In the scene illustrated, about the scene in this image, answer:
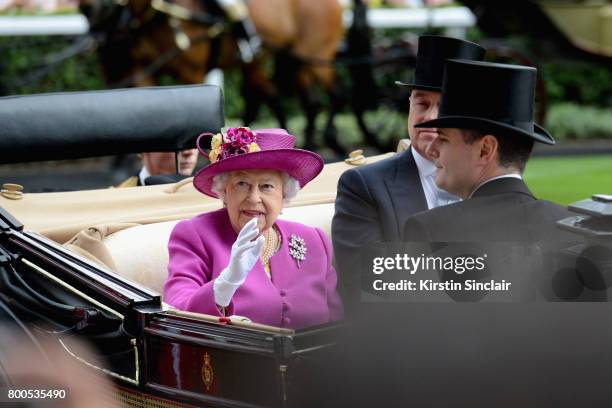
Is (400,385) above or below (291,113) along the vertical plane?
above

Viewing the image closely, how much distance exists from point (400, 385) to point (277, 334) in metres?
0.26

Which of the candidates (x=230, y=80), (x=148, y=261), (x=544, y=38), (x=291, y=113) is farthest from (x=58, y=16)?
(x=148, y=261)

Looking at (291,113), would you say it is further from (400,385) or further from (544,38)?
(400,385)

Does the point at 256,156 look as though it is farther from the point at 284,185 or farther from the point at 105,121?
the point at 105,121

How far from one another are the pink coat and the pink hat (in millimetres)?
120

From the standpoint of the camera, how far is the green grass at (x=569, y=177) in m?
8.96

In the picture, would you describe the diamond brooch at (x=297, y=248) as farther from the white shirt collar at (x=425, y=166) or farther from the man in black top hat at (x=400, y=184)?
the white shirt collar at (x=425, y=166)

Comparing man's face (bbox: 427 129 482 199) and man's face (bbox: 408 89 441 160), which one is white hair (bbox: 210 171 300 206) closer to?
man's face (bbox: 408 89 441 160)

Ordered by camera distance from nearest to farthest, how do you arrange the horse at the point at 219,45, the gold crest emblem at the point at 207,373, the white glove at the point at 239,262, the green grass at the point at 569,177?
1. the gold crest emblem at the point at 207,373
2. the white glove at the point at 239,262
3. the green grass at the point at 569,177
4. the horse at the point at 219,45

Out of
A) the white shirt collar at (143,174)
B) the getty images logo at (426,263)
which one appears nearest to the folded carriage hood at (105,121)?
the white shirt collar at (143,174)

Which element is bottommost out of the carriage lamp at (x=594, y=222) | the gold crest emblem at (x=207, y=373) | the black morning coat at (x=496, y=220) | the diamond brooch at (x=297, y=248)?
the gold crest emblem at (x=207, y=373)

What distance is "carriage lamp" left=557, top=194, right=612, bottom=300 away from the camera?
178cm

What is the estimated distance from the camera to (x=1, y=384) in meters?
2.65

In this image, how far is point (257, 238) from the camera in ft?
8.23
